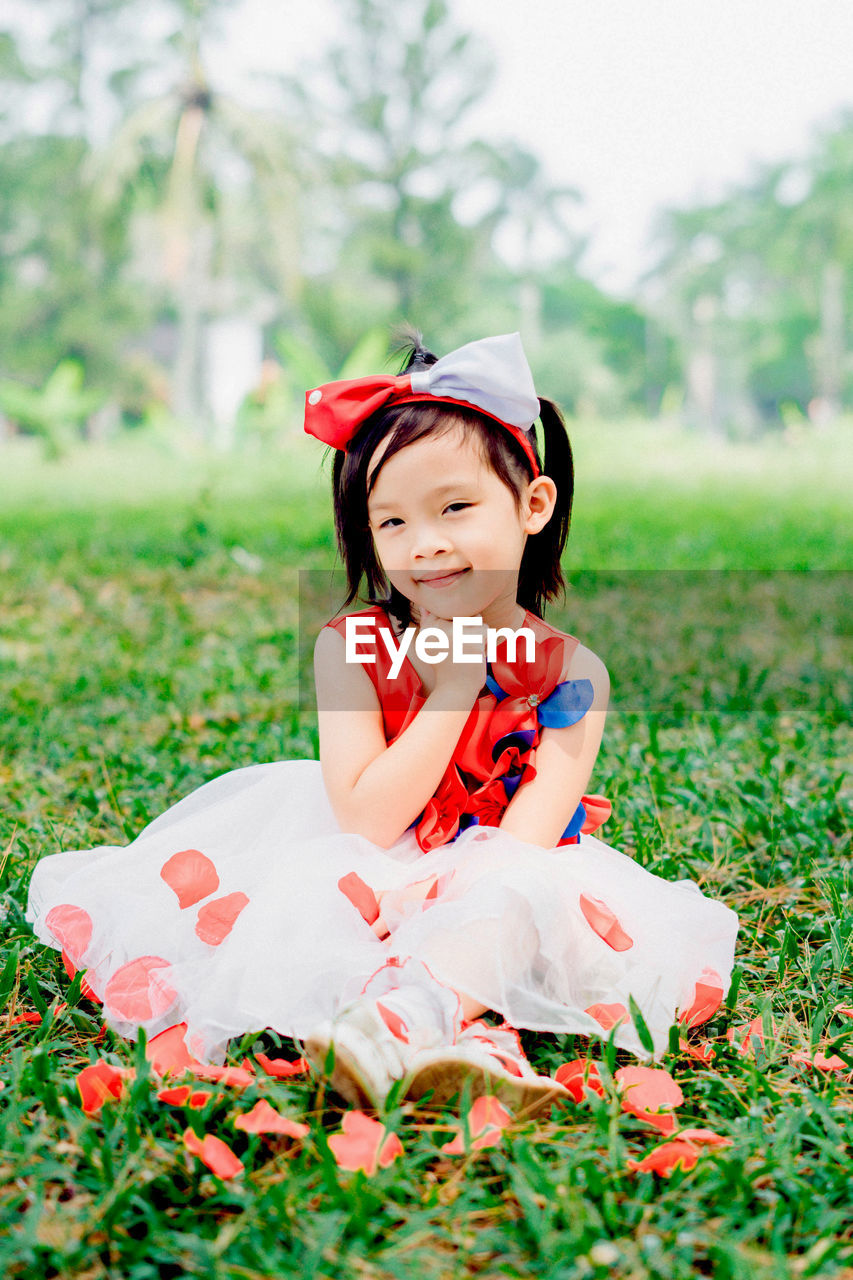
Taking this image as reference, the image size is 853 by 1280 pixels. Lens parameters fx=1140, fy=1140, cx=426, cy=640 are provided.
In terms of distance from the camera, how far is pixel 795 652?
167 inches

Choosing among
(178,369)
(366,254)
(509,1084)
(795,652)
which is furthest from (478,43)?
(509,1084)

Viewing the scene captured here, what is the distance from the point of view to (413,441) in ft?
5.45

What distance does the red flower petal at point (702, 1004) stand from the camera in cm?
161

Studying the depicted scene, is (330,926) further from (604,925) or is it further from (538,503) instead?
(538,503)

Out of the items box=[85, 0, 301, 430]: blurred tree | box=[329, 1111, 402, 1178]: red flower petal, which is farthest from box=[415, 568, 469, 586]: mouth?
box=[85, 0, 301, 430]: blurred tree

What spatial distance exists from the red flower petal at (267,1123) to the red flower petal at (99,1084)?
7.3 inches

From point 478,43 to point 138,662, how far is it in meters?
28.3

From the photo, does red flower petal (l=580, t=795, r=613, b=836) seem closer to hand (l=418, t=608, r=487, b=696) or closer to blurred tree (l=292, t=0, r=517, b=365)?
hand (l=418, t=608, r=487, b=696)

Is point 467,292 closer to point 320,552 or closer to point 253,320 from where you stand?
point 253,320

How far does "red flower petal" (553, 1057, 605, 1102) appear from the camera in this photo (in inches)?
55.7

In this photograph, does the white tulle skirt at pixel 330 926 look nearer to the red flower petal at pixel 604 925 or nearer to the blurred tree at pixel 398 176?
the red flower petal at pixel 604 925

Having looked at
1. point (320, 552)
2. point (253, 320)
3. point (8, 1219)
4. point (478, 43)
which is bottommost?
point (8, 1219)

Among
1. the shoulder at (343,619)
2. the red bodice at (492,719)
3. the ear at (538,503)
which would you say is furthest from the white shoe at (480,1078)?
the ear at (538,503)

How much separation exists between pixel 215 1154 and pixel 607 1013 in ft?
1.94
